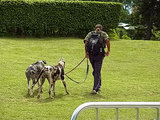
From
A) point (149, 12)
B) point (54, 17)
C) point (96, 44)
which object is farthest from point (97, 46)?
point (149, 12)

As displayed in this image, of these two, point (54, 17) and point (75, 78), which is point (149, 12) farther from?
point (75, 78)

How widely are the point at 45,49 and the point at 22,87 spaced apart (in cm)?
916

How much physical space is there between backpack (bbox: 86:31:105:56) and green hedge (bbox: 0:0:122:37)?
13.8 meters

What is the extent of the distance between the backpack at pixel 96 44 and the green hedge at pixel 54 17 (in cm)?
1376

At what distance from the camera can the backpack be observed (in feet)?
35.1

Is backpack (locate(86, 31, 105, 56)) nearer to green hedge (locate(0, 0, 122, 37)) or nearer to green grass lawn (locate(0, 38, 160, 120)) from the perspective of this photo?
green grass lawn (locate(0, 38, 160, 120))

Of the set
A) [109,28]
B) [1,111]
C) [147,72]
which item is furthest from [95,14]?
[1,111]

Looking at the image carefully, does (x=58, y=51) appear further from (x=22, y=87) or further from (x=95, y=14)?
(x=22, y=87)

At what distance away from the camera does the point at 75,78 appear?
1345 centimetres

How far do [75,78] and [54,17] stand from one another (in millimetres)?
11668

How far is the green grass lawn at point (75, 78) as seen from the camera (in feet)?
29.6

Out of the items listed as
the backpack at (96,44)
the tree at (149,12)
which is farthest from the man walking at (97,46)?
the tree at (149,12)

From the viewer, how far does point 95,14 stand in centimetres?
2538

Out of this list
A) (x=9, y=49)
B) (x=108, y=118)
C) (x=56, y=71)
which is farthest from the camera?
(x=9, y=49)
